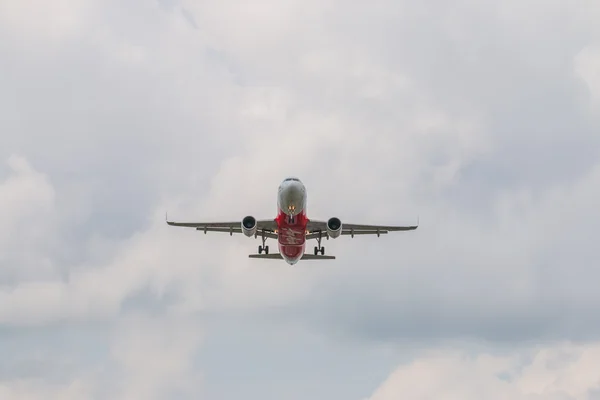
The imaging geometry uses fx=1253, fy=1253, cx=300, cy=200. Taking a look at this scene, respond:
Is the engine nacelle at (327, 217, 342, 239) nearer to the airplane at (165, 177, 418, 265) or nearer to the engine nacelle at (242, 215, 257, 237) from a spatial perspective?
the airplane at (165, 177, 418, 265)

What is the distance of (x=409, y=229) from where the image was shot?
10669cm

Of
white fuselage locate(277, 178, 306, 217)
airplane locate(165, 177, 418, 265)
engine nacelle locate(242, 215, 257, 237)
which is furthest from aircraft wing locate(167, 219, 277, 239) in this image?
white fuselage locate(277, 178, 306, 217)

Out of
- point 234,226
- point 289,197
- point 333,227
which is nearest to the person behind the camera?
point 289,197

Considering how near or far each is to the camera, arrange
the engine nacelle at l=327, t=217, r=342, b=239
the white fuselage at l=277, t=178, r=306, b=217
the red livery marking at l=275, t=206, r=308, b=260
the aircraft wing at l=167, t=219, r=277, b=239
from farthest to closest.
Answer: the aircraft wing at l=167, t=219, r=277, b=239
the engine nacelle at l=327, t=217, r=342, b=239
the red livery marking at l=275, t=206, r=308, b=260
the white fuselage at l=277, t=178, r=306, b=217

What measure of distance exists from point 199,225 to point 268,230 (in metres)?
6.18

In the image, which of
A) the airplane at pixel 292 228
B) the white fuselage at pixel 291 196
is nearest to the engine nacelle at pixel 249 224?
the airplane at pixel 292 228

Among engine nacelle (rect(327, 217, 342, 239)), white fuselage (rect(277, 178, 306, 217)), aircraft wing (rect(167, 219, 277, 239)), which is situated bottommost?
white fuselage (rect(277, 178, 306, 217))

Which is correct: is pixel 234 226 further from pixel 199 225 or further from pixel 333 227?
pixel 333 227

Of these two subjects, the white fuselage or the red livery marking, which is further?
the red livery marking

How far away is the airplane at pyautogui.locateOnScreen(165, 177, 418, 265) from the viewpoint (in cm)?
9131

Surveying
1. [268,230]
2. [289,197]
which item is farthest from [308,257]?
[289,197]

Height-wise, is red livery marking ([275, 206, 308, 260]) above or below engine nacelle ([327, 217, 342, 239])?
below

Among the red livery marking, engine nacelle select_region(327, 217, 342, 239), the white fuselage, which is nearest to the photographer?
the white fuselage

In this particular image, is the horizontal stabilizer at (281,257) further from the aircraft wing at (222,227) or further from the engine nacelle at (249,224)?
the engine nacelle at (249,224)
